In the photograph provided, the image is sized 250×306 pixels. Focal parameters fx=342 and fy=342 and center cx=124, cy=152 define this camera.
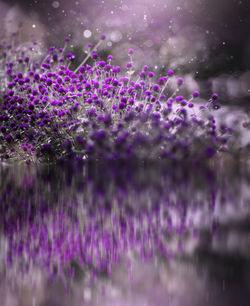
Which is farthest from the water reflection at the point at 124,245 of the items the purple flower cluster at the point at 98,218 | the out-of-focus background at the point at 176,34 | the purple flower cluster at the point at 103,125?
the out-of-focus background at the point at 176,34

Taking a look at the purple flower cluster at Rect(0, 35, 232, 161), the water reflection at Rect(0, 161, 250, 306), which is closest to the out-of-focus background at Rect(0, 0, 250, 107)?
the purple flower cluster at Rect(0, 35, 232, 161)

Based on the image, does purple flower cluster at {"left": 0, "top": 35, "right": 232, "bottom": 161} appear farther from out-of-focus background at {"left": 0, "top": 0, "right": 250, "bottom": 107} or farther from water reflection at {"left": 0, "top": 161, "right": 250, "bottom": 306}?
out-of-focus background at {"left": 0, "top": 0, "right": 250, "bottom": 107}

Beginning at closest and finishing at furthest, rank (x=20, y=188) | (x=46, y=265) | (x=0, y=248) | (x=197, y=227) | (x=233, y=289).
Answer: (x=233, y=289), (x=46, y=265), (x=0, y=248), (x=197, y=227), (x=20, y=188)

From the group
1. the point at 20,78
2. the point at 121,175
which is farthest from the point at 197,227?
the point at 20,78

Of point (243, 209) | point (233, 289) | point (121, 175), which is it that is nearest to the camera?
point (233, 289)

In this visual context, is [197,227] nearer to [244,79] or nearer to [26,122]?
[26,122]

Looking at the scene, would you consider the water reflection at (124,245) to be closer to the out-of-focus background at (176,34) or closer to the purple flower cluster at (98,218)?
the purple flower cluster at (98,218)
